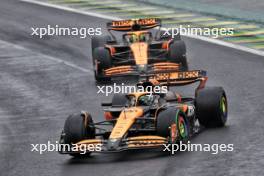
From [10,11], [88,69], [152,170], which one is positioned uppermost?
[10,11]

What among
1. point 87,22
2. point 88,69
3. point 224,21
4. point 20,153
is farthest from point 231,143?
point 87,22

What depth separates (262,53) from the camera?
30.0 metres

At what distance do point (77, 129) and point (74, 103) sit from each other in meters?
6.35

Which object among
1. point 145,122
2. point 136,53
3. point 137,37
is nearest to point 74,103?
point 136,53

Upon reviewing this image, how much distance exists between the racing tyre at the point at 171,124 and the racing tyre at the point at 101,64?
9064 mm

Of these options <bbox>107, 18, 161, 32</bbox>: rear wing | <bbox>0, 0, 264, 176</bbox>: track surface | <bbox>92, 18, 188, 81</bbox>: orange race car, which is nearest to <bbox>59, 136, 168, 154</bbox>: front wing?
<bbox>0, 0, 264, 176</bbox>: track surface

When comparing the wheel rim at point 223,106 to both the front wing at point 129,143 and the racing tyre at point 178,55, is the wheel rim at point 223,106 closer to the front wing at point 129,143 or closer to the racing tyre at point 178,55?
the front wing at point 129,143

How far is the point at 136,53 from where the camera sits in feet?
89.2

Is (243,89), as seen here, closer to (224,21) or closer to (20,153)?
(20,153)

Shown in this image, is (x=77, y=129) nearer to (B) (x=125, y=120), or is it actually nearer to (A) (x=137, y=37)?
(B) (x=125, y=120)

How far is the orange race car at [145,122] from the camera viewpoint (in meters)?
17.5

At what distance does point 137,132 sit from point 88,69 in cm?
1153

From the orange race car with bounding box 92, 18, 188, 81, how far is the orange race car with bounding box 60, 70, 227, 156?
613cm

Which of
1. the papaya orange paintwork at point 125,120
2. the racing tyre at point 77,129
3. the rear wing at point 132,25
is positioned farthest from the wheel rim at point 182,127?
the rear wing at point 132,25
